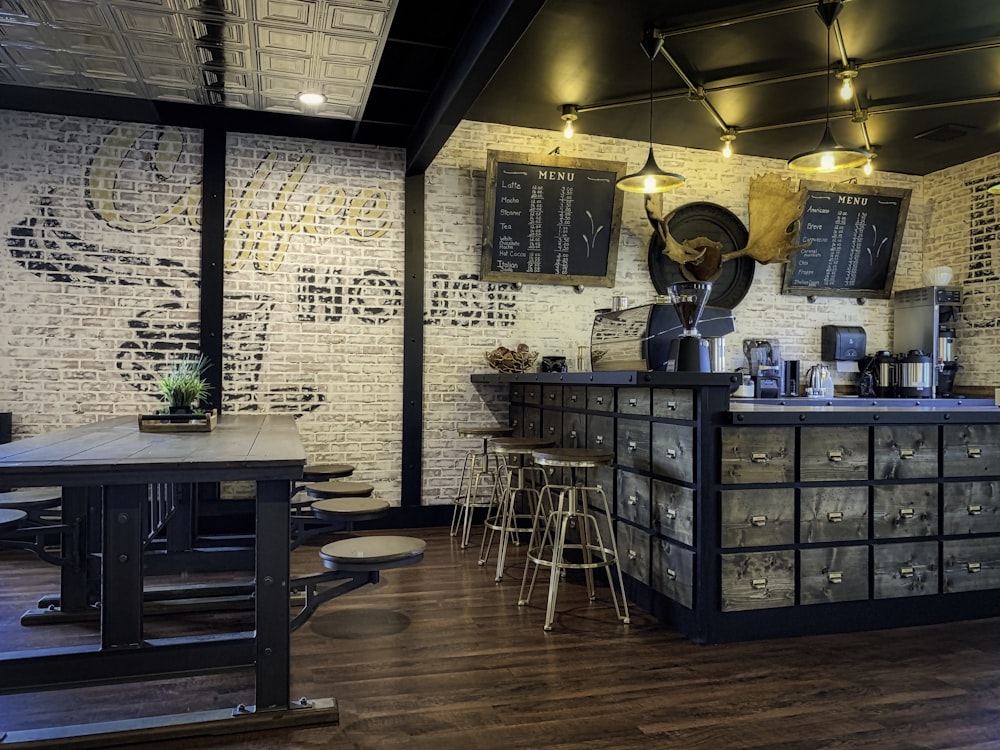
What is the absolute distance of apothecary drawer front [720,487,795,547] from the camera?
123 inches

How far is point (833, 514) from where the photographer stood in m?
3.28

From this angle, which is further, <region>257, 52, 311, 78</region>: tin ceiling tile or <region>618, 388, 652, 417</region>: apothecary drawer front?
<region>257, 52, 311, 78</region>: tin ceiling tile

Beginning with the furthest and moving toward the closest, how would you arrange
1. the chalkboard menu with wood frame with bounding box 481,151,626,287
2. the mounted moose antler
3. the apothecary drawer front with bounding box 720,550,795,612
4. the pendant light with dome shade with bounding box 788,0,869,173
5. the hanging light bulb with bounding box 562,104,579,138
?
the mounted moose antler
the chalkboard menu with wood frame with bounding box 481,151,626,287
the hanging light bulb with bounding box 562,104,579,138
the pendant light with dome shade with bounding box 788,0,869,173
the apothecary drawer front with bounding box 720,550,795,612

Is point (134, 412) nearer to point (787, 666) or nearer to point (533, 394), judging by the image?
point (533, 394)

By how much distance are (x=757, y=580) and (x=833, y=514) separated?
1.57 ft

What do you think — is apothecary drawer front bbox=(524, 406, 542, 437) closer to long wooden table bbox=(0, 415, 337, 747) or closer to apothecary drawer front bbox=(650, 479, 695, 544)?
apothecary drawer front bbox=(650, 479, 695, 544)

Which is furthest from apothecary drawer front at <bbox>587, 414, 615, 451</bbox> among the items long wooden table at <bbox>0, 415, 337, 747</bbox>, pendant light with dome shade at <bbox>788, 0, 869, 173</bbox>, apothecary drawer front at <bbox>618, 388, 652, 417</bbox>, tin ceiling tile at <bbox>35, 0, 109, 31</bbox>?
tin ceiling tile at <bbox>35, 0, 109, 31</bbox>

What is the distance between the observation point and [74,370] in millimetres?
5125

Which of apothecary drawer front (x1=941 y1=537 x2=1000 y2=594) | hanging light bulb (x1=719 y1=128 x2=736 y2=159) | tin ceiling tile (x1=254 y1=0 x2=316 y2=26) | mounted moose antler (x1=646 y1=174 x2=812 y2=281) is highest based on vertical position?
hanging light bulb (x1=719 y1=128 x2=736 y2=159)

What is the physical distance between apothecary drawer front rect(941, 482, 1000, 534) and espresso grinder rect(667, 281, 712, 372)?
1.30 metres

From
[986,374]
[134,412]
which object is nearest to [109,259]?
[134,412]

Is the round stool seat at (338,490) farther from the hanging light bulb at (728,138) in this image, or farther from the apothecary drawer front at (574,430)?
the hanging light bulb at (728,138)

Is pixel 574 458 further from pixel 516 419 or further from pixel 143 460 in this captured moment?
pixel 516 419

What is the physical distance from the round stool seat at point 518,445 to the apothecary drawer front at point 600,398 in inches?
13.9
